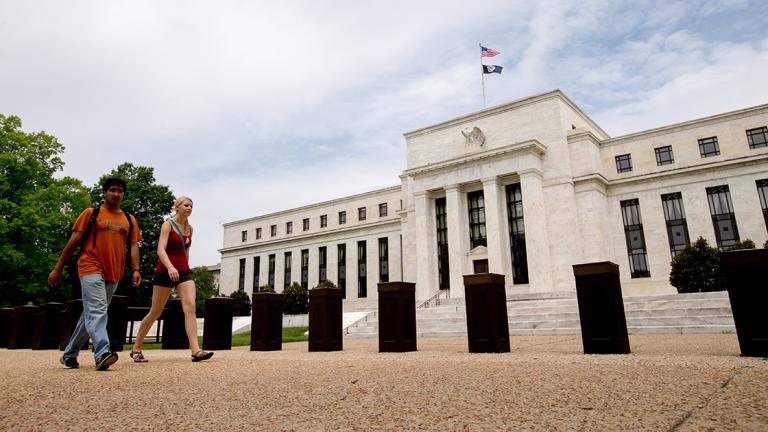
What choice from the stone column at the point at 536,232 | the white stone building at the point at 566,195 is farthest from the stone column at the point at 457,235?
the stone column at the point at 536,232

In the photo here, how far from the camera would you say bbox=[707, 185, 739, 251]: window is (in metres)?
29.4

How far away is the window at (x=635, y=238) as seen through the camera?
31250 mm

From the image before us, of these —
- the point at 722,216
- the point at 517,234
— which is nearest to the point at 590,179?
the point at 517,234

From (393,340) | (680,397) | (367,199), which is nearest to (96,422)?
(680,397)

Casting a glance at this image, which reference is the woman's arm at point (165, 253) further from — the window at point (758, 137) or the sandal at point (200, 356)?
the window at point (758, 137)

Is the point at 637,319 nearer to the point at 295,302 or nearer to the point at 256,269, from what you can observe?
the point at 295,302

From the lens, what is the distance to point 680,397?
3.11m

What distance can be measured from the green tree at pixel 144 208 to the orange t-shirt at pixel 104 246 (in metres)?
30.1

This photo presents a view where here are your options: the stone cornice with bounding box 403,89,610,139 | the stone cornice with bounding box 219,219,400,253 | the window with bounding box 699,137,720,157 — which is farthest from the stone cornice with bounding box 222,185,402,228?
the window with bounding box 699,137,720,157

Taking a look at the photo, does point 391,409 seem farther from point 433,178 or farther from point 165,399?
point 433,178

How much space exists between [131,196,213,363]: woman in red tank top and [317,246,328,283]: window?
142ft

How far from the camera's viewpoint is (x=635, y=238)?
105 feet

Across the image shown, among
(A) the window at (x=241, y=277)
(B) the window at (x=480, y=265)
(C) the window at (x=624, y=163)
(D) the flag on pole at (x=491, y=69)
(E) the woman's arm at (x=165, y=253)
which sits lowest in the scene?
(E) the woman's arm at (x=165, y=253)

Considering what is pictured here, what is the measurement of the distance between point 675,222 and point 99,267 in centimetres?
3411
